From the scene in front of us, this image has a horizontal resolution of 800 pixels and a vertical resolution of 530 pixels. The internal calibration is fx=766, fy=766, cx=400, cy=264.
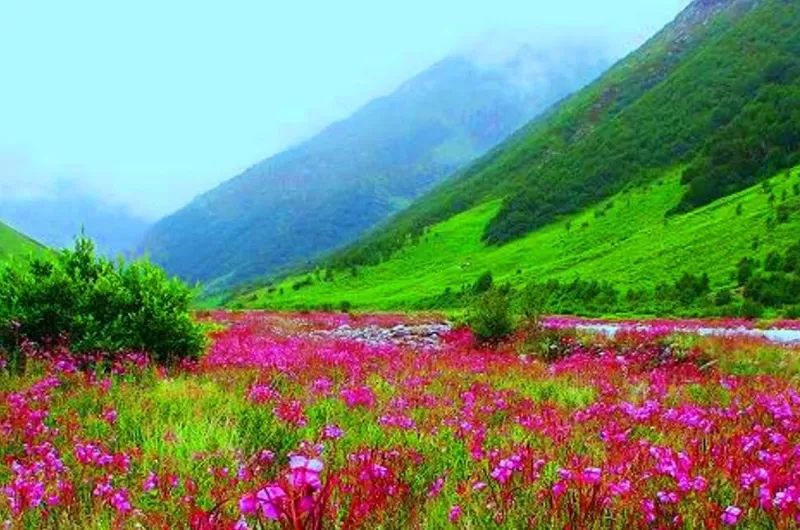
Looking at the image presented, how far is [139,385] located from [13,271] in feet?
15.3

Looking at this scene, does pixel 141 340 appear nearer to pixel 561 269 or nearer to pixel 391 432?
pixel 391 432

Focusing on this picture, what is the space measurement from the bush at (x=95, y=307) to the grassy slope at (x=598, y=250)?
1668 inches

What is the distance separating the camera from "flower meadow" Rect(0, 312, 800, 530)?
3.68 m

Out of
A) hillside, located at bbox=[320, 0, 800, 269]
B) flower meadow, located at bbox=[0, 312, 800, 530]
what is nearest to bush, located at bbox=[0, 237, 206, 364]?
flower meadow, located at bbox=[0, 312, 800, 530]

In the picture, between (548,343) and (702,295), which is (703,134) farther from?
(548,343)

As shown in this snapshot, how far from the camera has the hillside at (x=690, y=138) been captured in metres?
82.8

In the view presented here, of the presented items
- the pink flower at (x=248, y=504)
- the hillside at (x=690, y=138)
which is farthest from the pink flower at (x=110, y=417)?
the hillside at (x=690, y=138)

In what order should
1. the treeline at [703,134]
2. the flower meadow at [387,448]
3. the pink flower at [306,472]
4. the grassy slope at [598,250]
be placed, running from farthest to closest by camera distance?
the treeline at [703,134] → the grassy slope at [598,250] → the flower meadow at [387,448] → the pink flower at [306,472]

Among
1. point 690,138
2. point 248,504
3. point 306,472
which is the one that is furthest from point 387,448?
point 690,138

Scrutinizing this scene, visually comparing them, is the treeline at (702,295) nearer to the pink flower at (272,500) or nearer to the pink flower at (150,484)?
the pink flower at (150,484)

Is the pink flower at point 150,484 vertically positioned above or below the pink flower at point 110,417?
below

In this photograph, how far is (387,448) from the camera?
5.43 metres

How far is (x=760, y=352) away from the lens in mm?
15852

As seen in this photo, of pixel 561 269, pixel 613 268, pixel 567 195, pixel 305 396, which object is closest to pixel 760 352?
pixel 305 396
